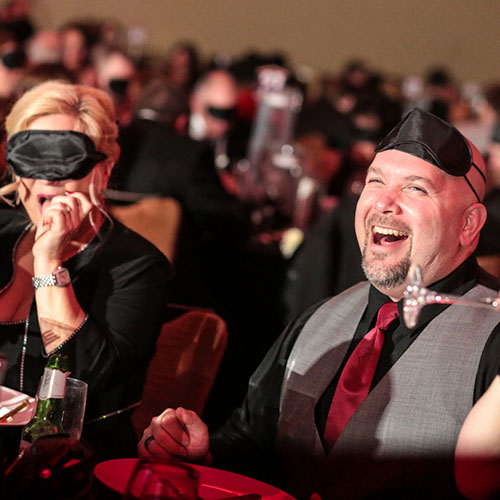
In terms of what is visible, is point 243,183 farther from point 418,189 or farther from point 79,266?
point 418,189

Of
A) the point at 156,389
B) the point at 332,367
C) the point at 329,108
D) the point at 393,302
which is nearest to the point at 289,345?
the point at 332,367

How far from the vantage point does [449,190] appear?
5.91 ft

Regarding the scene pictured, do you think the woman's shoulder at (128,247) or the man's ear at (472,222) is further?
the woman's shoulder at (128,247)

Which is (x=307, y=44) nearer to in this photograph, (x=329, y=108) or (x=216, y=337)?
(x=329, y=108)

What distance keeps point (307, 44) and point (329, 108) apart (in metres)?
3.40

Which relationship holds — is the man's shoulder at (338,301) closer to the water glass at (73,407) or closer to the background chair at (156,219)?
the water glass at (73,407)

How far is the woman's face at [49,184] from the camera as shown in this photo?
2.16m

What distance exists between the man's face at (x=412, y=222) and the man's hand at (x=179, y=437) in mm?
504

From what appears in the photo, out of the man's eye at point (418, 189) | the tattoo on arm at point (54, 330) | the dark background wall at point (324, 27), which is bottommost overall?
the tattoo on arm at point (54, 330)

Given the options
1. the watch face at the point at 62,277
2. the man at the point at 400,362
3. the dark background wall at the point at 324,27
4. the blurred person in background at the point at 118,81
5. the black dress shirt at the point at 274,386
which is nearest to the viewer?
the man at the point at 400,362

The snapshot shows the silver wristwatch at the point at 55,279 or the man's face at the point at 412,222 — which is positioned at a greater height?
the man's face at the point at 412,222

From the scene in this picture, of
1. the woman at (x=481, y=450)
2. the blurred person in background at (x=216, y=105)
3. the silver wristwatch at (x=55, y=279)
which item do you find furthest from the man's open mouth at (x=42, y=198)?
the blurred person in background at (x=216, y=105)

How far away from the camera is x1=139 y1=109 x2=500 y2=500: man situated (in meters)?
1.74

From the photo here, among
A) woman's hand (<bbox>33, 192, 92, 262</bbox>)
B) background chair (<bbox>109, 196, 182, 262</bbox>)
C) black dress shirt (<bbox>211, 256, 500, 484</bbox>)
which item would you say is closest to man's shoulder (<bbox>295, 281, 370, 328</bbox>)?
black dress shirt (<bbox>211, 256, 500, 484</bbox>)
